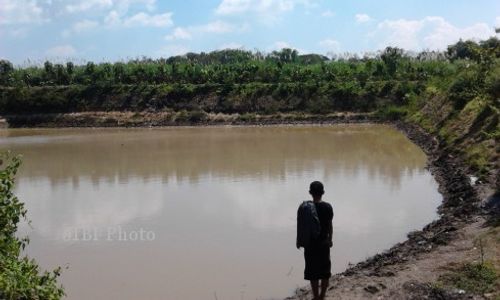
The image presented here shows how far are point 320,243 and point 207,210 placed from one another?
666 centimetres

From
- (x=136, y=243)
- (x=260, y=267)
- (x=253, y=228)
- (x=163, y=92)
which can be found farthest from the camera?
(x=163, y=92)

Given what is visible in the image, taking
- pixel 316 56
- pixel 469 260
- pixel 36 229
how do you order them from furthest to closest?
1. pixel 316 56
2. pixel 36 229
3. pixel 469 260

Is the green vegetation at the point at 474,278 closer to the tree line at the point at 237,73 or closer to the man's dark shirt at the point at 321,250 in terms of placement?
the man's dark shirt at the point at 321,250

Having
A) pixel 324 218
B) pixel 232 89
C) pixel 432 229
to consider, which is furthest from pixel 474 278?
pixel 232 89

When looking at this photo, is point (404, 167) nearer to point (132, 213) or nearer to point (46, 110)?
point (132, 213)

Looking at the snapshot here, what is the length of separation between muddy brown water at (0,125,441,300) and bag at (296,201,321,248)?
205 centimetres

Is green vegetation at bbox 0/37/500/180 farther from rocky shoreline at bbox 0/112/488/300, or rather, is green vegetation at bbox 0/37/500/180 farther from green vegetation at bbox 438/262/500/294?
green vegetation at bbox 438/262/500/294

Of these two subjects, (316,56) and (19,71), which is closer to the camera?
(19,71)

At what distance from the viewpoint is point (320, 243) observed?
5.18 metres

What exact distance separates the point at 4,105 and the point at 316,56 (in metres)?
45.6

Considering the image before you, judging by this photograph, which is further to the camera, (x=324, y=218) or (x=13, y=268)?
(x=324, y=218)

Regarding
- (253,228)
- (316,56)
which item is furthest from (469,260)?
(316,56)

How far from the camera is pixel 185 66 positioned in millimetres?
44625

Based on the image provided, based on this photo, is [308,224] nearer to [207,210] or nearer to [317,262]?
[317,262]
